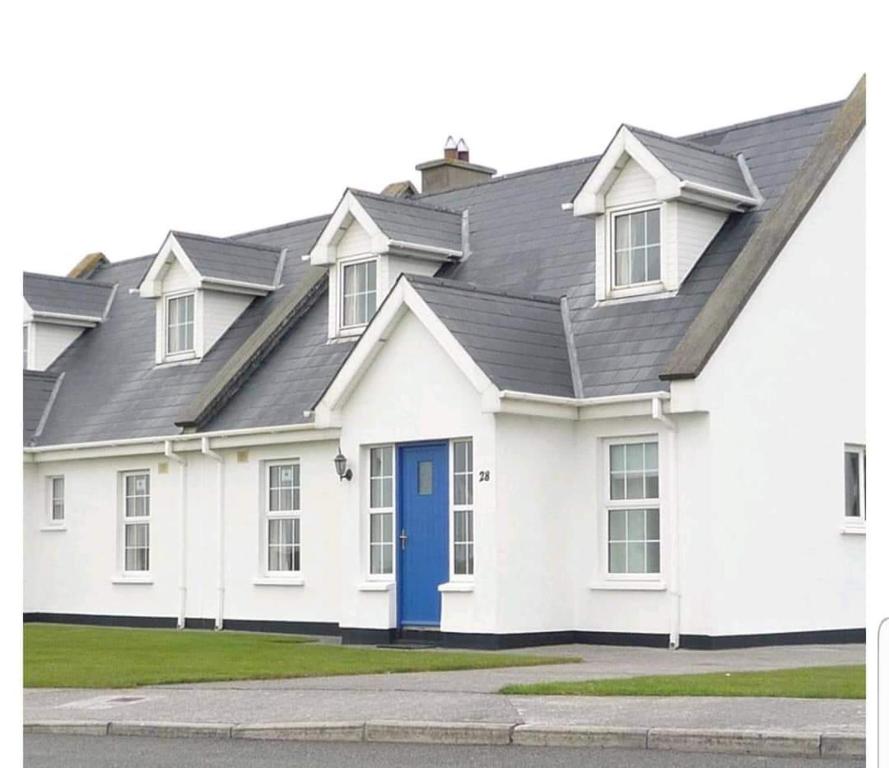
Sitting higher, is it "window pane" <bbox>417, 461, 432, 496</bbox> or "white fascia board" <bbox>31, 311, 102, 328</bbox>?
"white fascia board" <bbox>31, 311, 102, 328</bbox>

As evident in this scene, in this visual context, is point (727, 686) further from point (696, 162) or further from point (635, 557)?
point (696, 162)

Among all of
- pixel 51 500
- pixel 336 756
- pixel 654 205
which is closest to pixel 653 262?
pixel 654 205

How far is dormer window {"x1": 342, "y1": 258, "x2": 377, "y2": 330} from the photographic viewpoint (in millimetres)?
24812

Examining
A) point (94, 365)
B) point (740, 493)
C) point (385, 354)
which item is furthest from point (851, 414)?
point (94, 365)

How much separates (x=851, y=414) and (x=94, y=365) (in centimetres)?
1618

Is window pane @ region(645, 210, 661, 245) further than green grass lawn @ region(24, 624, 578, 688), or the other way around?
window pane @ region(645, 210, 661, 245)

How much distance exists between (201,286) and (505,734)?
18.2 metres

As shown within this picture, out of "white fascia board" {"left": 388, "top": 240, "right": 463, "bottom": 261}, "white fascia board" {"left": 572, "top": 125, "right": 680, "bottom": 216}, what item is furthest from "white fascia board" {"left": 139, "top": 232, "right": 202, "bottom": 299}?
"white fascia board" {"left": 572, "top": 125, "right": 680, "bottom": 216}

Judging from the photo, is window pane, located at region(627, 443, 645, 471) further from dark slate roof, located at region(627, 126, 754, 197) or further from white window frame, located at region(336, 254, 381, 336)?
white window frame, located at region(336, 254, 381, 336)

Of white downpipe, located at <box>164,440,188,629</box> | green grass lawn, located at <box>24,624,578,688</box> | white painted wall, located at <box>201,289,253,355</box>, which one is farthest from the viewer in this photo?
white painted wall, located at <box>201,289,253,355</box>

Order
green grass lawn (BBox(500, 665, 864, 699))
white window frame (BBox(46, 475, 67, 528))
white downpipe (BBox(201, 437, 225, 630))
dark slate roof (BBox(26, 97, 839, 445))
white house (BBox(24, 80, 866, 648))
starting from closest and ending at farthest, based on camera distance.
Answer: green grass lawn (BBox(500, 665, 864, 699)) < white house (BBox(24, 80, 866, 648)) < dark slate roof (BBox(26, 97, 839, 445)) < white downpipe (BBox(201, 437, 225, 630)) < white window frame (BBox(46, 475, 67, 528))

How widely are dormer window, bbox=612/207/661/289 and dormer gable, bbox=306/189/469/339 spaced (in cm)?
393

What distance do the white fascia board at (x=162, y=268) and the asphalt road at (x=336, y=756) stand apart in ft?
56.3

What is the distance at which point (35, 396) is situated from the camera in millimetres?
31062
